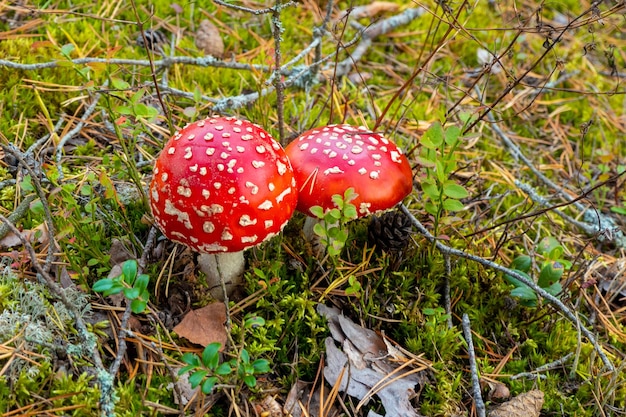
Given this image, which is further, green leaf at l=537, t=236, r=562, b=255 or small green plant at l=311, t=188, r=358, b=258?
green leaf at l=537, t=236, r=562, b=255

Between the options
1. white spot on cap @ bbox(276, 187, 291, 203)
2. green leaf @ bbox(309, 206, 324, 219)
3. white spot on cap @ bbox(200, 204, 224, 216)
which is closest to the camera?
white spot on cap @ bbox(200, 204, 224, 216)

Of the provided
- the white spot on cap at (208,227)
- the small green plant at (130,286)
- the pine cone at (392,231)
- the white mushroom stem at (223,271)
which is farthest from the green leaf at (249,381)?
the pine cone at (392,231)

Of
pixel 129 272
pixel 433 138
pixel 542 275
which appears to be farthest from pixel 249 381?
pixel 542 275

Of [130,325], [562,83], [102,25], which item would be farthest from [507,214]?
[102,25]

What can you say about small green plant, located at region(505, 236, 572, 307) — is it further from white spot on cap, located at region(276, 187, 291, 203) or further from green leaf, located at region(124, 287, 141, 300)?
green leaf, located at region(124, 287, 141, 300)

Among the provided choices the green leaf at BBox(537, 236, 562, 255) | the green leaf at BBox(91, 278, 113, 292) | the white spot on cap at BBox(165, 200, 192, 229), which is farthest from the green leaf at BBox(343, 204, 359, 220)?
the green leaf at BBox(537, 236, 562, 255)

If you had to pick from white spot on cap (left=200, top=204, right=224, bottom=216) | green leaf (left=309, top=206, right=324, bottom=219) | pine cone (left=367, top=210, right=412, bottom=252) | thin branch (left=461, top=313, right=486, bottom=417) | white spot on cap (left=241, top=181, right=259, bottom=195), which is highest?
white spot on cap (left=241, top=181, right=259, bottom=195)

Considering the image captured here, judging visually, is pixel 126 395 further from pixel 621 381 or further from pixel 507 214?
pixel 507 214

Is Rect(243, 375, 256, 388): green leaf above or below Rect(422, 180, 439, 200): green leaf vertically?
below

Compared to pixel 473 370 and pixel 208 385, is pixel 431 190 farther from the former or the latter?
pixel 208 385
